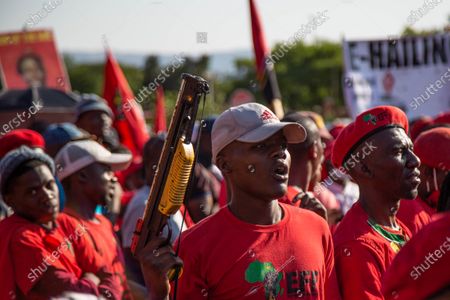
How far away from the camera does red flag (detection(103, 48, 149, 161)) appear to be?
1005 centimetres

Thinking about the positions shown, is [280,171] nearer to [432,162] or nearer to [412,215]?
[412,215]

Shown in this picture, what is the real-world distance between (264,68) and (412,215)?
14.1 feet

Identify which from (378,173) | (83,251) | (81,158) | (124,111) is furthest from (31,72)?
(378,173)

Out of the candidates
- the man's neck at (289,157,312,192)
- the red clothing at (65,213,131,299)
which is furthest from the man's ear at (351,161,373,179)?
the red clothing at (65,213,131,299)

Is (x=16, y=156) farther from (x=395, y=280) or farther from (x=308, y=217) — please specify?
(x=395, y=280)

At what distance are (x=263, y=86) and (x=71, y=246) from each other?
4612mm

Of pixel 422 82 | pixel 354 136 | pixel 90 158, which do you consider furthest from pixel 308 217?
pixel 422 82

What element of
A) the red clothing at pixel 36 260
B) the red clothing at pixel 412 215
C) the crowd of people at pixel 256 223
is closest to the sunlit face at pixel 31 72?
the crowd of people at pixel 256 223

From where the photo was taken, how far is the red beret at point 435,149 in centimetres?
558

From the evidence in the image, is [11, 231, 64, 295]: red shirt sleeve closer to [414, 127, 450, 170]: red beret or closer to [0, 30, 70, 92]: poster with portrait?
[414, 127, 450, 170]: red beret

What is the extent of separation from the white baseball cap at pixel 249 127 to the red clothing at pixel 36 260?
1181 mm

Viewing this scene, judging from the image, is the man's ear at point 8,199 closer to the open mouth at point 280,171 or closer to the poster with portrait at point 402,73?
the open mouth at point 280,171

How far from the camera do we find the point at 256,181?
3723mm

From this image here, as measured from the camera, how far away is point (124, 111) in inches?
397
